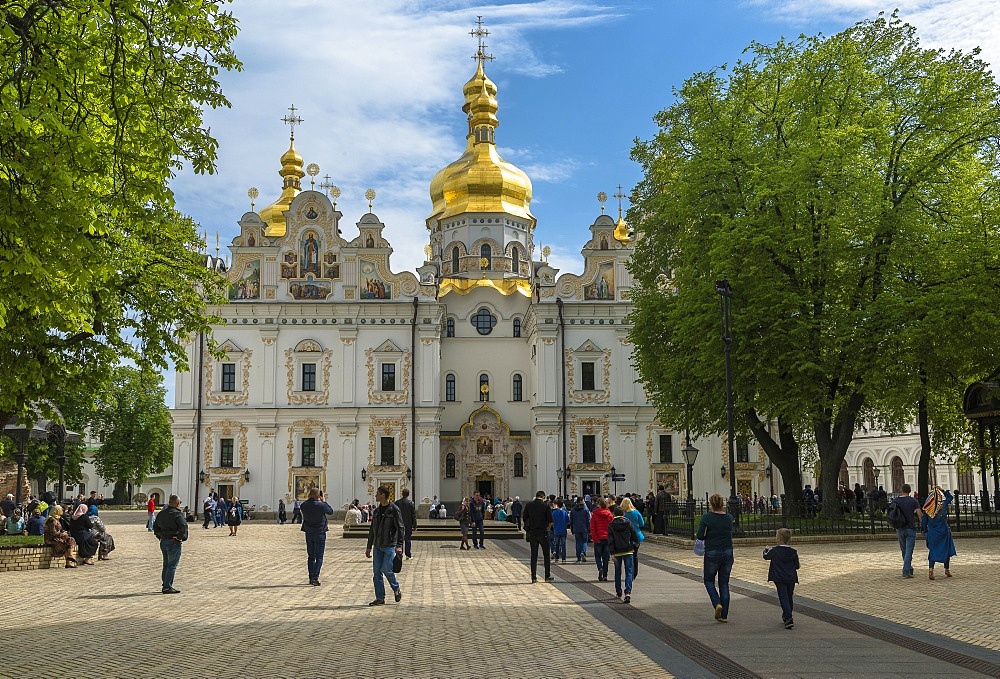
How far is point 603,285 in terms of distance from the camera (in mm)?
52812

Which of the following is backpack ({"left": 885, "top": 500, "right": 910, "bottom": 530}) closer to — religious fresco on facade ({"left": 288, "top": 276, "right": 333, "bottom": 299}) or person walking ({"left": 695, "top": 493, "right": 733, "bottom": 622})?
person walking ({"left": 695, "top": 493, "right": 733, "bottom": 622})

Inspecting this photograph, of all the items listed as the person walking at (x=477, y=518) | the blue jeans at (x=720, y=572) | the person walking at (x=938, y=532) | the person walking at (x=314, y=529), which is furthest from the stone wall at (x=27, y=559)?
the person walking at (x=938, y=532)

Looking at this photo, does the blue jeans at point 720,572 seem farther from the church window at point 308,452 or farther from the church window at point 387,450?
the church window at point 308,452

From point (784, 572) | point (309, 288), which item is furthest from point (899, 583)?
point (309, 288)

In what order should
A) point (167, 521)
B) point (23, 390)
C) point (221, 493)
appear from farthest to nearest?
point (221, 493) → point (23, 390) → point (167, 521)

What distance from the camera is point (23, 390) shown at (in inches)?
741

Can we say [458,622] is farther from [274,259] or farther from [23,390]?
[274,259]

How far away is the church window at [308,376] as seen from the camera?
50.7 meters

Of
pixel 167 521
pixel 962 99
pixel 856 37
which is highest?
pixel 856 37

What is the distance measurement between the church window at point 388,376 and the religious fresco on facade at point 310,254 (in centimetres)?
596

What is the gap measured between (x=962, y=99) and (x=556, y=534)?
1734cm

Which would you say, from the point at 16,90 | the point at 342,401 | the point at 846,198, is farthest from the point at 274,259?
the point at 16,90

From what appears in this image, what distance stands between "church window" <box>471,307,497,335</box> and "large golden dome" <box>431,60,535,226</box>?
7804 millimetres

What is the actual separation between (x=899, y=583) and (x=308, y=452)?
37.6m
